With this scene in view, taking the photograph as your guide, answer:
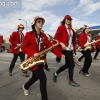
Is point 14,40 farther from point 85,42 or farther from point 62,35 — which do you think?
point 85,42

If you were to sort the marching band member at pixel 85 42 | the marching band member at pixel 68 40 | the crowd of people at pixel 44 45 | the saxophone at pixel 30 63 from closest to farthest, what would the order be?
the saxophone at pixel 30 63 < the crowd of people at pixel 44 45 < the marching band member at pixel 68 40 < the marching band member at pixel 85 42

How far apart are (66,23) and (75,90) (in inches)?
74.3

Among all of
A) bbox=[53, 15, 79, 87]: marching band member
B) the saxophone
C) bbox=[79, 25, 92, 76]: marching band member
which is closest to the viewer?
the saxophone

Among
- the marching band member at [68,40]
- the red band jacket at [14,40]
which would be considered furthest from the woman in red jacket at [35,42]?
the red band jacket at [14,40]

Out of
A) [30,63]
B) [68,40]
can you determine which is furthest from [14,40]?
[30,63]

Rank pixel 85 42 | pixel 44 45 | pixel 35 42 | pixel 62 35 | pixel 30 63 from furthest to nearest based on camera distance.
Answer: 1. pixel 85 42
2. pixel 62 35
3. pixel 44 45
4. pixel 35 42
5. pixel 30 63

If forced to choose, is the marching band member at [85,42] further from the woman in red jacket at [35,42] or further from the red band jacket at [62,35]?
the woman in red jacket at [35,42]

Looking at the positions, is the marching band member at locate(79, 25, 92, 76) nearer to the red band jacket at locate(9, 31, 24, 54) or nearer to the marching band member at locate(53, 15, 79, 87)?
the marching band member at locate(53, 15, 79, 87)

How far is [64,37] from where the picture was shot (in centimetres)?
472

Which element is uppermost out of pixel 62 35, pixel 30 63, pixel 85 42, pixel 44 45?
pixel 62 35

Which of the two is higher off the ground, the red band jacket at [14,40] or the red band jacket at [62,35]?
the red band jacket at [62,35]

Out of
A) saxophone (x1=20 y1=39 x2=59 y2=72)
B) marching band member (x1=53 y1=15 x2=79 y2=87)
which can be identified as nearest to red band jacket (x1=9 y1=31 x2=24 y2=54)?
marching band member (x1=53 y1=15 x2=79 y2=87)

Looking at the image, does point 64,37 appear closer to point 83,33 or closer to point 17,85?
point 83,33

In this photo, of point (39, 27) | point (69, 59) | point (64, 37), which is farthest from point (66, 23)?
point (39, 27)
